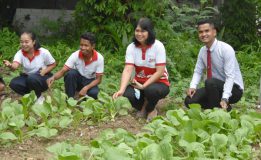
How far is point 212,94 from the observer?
18.8 ft

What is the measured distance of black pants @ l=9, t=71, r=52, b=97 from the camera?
627 cm

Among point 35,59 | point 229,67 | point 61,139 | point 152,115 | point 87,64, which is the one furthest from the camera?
point 35,59

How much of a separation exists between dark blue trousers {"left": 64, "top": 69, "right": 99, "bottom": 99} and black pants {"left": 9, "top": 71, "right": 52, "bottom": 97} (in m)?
0.28

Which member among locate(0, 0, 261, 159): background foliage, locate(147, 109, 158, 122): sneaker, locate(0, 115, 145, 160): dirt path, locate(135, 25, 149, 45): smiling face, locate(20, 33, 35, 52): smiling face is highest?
locate(135, 25, 149, 45): smiling face

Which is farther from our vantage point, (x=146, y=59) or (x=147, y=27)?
(x=146, y=59)

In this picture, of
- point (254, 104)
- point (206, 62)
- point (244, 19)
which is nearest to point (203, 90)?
point (206, 62)

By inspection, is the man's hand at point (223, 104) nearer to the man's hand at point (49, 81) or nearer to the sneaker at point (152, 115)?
the sneaker at point (152, 115)

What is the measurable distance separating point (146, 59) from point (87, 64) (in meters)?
0.74

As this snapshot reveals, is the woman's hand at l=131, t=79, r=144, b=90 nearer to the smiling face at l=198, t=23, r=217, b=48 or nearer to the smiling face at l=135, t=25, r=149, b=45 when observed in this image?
the smiling face at l=135, t=25, r=149, b=45

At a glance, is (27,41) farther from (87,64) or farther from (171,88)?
(171,88)

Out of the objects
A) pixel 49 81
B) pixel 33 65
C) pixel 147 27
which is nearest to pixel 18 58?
pixel 33 65

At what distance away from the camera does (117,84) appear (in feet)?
25.3

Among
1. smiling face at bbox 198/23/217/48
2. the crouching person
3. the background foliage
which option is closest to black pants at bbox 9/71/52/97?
the crouching person

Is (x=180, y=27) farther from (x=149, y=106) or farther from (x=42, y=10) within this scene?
(x=149, y=106)
